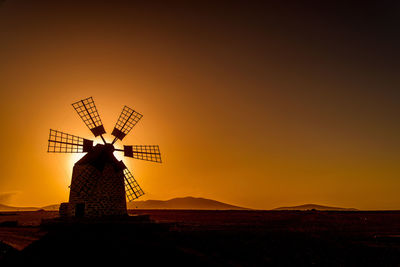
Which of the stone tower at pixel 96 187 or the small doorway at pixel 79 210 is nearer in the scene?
the small doorway at pixel 79 210

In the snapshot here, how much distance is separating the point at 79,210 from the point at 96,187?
2088 millimetres

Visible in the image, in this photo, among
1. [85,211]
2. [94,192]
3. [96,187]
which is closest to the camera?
[85,211]

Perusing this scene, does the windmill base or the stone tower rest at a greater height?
the stone tower

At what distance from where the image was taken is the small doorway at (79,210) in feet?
66.6

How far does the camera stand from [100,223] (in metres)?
18.7

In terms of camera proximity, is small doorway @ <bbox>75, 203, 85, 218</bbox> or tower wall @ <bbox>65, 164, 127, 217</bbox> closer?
small doorway @ <bbox>75, 203, 85, 218</bbox>

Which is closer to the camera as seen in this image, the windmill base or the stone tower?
the windmill base

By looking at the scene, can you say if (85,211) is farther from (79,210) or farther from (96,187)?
(96,187)

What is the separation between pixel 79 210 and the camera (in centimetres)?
2044

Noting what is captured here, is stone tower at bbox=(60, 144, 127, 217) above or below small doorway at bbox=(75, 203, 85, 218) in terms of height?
above

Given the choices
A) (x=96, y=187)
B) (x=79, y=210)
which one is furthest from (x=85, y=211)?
(x=96, y=187)

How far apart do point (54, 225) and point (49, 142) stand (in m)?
6.83

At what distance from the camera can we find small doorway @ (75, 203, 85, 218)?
20.3 m

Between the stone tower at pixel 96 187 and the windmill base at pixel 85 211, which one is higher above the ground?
the stone tower at pixel 96 187
